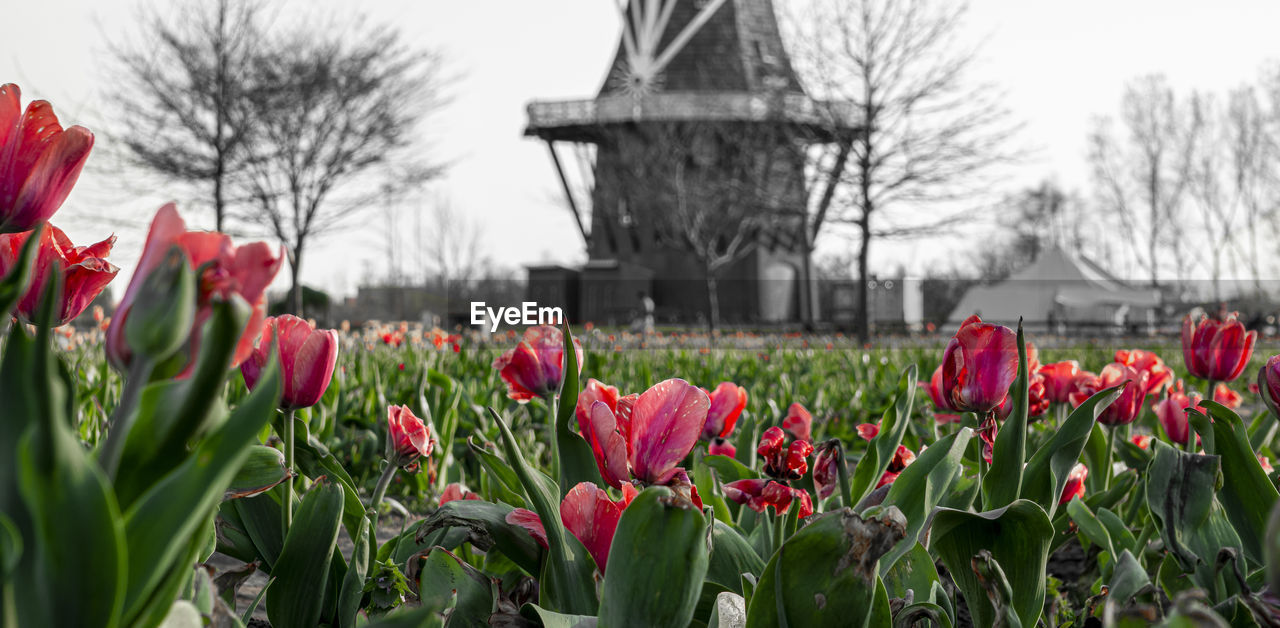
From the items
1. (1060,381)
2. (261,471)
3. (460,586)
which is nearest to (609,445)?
(460,586)

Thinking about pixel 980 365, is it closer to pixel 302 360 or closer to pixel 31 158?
pixel 302 360

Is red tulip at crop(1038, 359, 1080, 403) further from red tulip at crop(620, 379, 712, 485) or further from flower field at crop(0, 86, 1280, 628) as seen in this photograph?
red tulip at crop(620, 379, 712, 485)

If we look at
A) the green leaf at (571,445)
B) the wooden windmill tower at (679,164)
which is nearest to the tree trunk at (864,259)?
the wooden windmill tower at (679,164)

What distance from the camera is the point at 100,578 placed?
397mm

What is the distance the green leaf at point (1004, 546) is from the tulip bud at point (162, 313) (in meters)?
0.62

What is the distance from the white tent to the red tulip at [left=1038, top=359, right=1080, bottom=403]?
14953 millimetres

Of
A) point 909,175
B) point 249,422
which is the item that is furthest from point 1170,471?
point 909,175

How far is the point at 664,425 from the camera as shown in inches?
30.3

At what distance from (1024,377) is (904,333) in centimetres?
1475

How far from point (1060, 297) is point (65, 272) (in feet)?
63.6

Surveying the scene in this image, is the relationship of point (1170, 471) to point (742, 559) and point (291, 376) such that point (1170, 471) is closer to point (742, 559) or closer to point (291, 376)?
point (742, 559)

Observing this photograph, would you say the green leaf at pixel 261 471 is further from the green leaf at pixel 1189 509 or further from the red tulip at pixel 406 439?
the green leaf at pixel 1189 509

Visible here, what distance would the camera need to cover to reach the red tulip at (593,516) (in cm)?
70

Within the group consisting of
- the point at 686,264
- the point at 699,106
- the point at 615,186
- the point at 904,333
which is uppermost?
the point at 699,106
